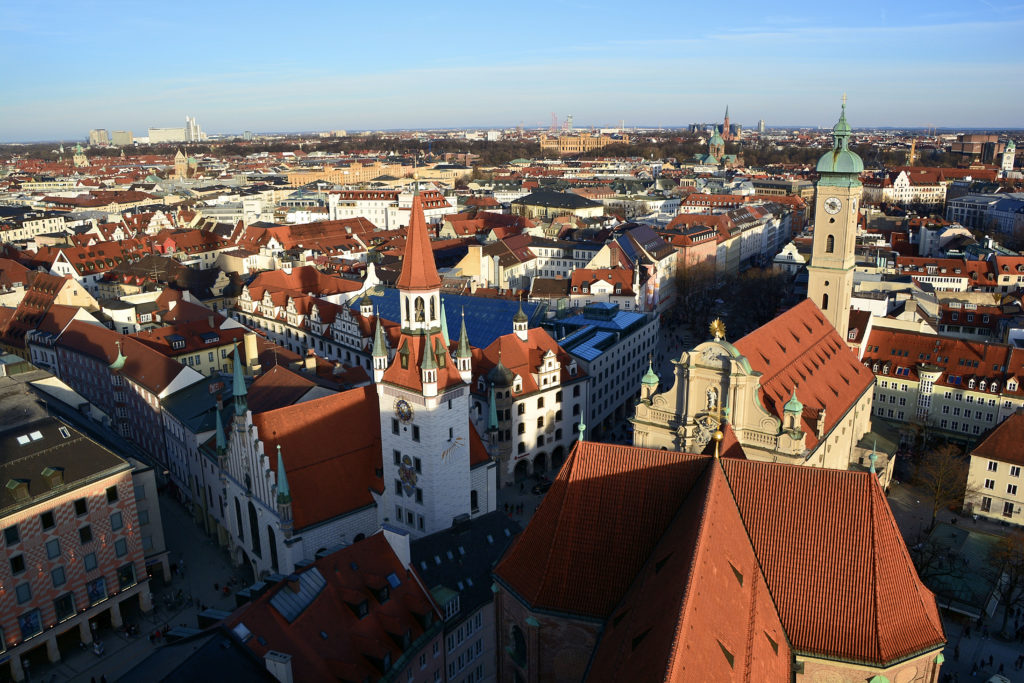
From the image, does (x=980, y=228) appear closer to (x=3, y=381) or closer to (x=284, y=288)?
(x=284, y=288)

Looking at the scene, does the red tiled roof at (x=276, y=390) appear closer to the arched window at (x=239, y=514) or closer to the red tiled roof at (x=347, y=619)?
the arched window at (x=239, y=514)

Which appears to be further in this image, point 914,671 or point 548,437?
point 548,437

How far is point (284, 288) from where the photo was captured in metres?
96.9

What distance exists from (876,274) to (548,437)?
216ft

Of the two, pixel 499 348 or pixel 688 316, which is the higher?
pixel 499 348

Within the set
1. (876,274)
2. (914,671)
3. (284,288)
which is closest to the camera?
(914,671)

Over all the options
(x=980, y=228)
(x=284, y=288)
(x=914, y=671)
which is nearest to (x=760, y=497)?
(x=914, y=671)

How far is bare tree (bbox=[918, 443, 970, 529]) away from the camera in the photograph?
56253 mm

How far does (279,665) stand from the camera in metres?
28.7

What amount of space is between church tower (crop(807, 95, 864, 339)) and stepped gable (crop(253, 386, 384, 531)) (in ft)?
132

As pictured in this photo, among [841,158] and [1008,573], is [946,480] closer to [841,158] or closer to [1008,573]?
[1008,573]

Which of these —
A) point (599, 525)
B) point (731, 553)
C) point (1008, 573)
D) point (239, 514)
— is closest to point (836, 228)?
point (1008, 573)

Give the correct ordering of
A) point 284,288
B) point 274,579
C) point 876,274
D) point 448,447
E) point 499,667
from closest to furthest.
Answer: point 499,667 < point 274,579 < point 448,447 < point 284,288 < point 876,274

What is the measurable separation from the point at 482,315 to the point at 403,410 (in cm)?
3701
